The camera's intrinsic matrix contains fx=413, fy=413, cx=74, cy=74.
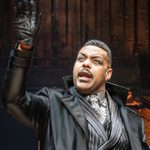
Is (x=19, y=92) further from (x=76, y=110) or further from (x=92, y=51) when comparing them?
(x=92, y=51)

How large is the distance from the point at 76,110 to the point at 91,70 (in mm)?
256

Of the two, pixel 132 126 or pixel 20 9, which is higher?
pixel 20 9

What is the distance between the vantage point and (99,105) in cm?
236

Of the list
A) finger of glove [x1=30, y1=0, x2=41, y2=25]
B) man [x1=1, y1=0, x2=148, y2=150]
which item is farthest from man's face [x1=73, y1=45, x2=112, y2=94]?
finger of glove [x1=30, y1=0, x2=41, y2=25]

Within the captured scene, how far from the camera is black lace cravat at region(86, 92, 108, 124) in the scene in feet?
7.58

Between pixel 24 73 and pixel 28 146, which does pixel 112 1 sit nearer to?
pixel 28 146

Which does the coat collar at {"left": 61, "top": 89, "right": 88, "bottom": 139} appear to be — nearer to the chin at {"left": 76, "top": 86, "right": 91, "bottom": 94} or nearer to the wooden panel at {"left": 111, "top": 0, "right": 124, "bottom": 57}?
the chin at {"left": 76, "top": 86, "right": 91, "bottom": 94}

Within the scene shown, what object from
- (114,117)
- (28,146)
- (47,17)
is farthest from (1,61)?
(114,117)

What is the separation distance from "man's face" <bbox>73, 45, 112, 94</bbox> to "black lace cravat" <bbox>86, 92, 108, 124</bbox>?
0.03 metres

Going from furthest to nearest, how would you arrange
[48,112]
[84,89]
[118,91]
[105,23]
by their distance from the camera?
[105,23], [118,91], [84,89], [48,112]

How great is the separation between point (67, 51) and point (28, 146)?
1609 millimetres

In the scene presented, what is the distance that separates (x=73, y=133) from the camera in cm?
216

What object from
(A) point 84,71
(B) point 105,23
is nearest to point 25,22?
(A) point 84,71

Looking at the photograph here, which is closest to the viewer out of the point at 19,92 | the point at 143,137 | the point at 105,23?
the point at 19,92
